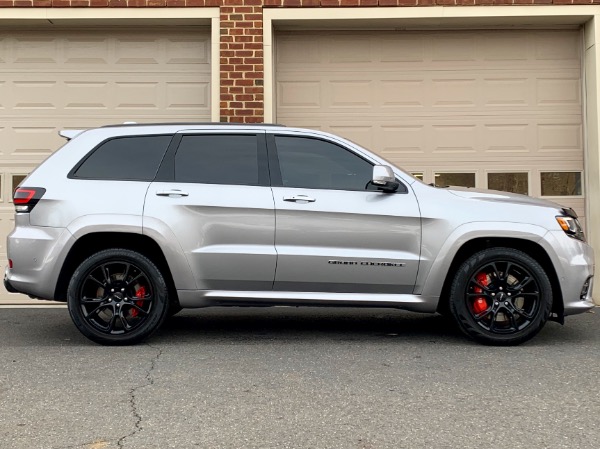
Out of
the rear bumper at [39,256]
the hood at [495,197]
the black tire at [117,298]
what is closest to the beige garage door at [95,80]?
the rear bumper at [39,256]

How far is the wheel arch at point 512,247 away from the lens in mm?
6422

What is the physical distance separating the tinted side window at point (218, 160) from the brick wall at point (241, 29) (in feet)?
10.7

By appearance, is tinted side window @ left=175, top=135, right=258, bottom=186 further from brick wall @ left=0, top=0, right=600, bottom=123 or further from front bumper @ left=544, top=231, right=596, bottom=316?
brick wall @ left=0, top=0, right=600, bottom=123

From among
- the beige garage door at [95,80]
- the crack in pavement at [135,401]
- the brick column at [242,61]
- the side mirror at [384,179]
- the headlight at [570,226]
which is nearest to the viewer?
the crack in pavement at [135,401]

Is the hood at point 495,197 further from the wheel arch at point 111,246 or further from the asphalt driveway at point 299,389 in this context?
the wheel arch at point 111,246

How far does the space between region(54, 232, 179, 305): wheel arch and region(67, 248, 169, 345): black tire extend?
162 mm

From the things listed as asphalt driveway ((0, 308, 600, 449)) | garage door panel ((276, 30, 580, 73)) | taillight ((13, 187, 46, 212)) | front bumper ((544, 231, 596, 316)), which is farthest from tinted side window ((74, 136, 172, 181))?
garage door panel ((276, 30, 580, 73))

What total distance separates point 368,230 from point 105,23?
18.3 feet

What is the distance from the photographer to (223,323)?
7734 mm

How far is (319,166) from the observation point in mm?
6535

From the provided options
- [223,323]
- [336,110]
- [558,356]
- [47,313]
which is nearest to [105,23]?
[336,110]

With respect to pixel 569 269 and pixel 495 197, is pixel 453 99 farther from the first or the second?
pixel 569 269

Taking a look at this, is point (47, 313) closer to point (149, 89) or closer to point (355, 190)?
point (149, 89)

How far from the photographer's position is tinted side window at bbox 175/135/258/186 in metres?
6.48
